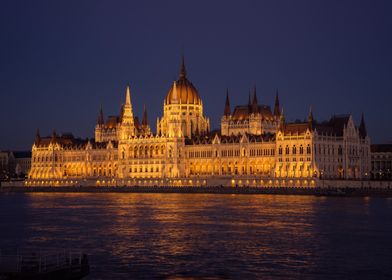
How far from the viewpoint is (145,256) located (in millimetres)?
46406

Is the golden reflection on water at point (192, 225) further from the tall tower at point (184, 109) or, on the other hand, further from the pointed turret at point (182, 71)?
the pointed turret at point (182, 71)

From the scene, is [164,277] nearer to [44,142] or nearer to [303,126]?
[303,126]

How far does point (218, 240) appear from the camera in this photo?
180ft

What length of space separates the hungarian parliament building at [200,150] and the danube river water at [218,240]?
5442 cm

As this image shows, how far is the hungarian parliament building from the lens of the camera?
140 metres

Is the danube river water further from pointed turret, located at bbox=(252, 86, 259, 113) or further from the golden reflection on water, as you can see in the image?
pointed turret, located at bbox=(252, 86, 259, 113)

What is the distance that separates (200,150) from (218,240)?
104m

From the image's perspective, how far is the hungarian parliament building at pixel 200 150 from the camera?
461 feet

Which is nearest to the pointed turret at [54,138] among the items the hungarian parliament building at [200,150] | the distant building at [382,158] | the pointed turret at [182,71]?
the hungarian parliament building at [200,150]

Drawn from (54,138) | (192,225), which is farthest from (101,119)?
(192,225)

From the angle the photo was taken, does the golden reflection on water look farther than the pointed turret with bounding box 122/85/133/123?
No

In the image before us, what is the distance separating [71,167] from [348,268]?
14331 centimetres

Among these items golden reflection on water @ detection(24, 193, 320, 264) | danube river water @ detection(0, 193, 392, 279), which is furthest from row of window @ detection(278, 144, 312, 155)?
danube river water @ detection(0, 193, 392, 279)

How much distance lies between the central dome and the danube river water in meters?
85.3
